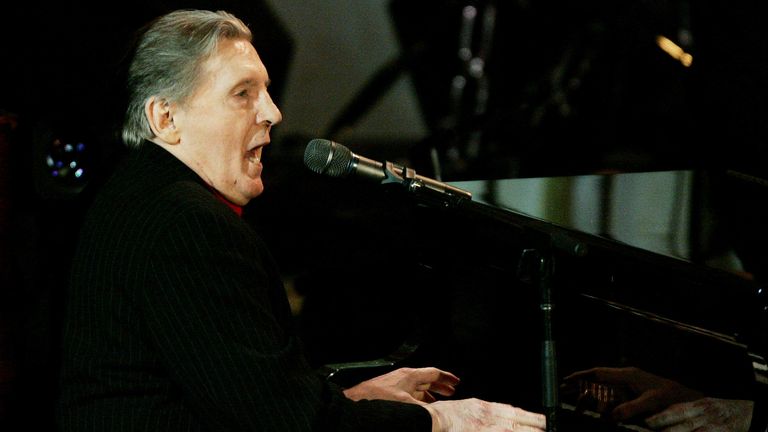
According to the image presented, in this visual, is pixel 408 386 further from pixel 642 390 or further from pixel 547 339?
pixel 642 390

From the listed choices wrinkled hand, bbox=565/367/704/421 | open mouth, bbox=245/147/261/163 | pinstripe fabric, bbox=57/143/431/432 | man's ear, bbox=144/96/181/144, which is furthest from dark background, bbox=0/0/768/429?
wrinkled hand, bbox=565/367/704/421

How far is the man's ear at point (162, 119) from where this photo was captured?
1819 mm

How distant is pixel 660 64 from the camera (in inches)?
217

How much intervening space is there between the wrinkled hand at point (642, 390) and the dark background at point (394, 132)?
1.89 feet

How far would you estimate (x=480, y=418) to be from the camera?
5.58 ft

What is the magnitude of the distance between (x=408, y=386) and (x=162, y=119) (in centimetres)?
81

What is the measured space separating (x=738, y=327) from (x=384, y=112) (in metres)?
3.25

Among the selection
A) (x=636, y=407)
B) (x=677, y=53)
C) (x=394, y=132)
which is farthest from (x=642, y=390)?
(x=394, y=132)

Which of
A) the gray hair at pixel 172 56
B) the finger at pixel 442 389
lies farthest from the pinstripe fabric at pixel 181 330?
the finger at pixel 442 389

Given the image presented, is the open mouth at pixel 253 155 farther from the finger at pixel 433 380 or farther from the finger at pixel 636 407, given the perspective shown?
the finger at pixel 636 407

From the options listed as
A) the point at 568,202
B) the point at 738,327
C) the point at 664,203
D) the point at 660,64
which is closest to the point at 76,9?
the point at 568,202

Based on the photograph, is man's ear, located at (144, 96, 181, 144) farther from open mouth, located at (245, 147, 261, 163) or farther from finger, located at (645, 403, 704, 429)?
finger, located at (645, 403, 704, 429)

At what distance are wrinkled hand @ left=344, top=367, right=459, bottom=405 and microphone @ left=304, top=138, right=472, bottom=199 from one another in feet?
1.62

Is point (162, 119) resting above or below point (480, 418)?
above
